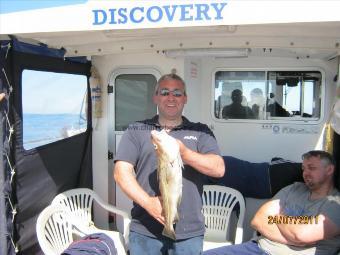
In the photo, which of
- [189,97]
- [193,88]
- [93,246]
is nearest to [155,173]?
[93,246]

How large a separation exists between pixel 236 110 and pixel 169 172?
3108mm

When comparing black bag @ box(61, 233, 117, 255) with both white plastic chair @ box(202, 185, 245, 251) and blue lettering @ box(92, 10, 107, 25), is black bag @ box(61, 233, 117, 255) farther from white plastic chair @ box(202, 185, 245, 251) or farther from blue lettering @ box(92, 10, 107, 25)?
blue lettering @ box(92, 10, 107, 25)

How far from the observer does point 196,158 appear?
2.46 m

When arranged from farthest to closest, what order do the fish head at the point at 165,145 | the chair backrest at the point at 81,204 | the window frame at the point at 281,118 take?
the window frame at the point at 281,118 < the chair backrest at the point at 81,204 < the fish head at the point at 165,145

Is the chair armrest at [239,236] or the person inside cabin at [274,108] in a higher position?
the person inside cabin at [274,108]

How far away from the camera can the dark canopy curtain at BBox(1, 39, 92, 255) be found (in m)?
3.41

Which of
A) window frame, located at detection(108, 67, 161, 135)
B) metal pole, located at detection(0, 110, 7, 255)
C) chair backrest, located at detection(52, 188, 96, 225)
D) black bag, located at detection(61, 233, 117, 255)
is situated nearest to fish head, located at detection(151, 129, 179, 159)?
black bag, located at detection(61, 233, 117, 255)

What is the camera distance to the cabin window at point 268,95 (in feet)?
16.3

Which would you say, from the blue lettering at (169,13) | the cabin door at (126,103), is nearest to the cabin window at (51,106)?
the cabin door at (126,103)

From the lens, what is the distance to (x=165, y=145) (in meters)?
2.11

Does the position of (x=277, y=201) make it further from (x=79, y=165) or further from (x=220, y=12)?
(x=79, y=165)

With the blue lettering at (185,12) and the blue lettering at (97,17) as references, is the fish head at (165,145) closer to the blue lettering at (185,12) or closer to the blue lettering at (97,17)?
the blue lettering at (185,12)

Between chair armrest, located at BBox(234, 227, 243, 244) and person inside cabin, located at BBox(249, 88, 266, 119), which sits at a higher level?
person inside cabin, located at BBox(249, 88, 266, 119)

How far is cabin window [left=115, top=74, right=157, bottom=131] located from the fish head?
2.82m
